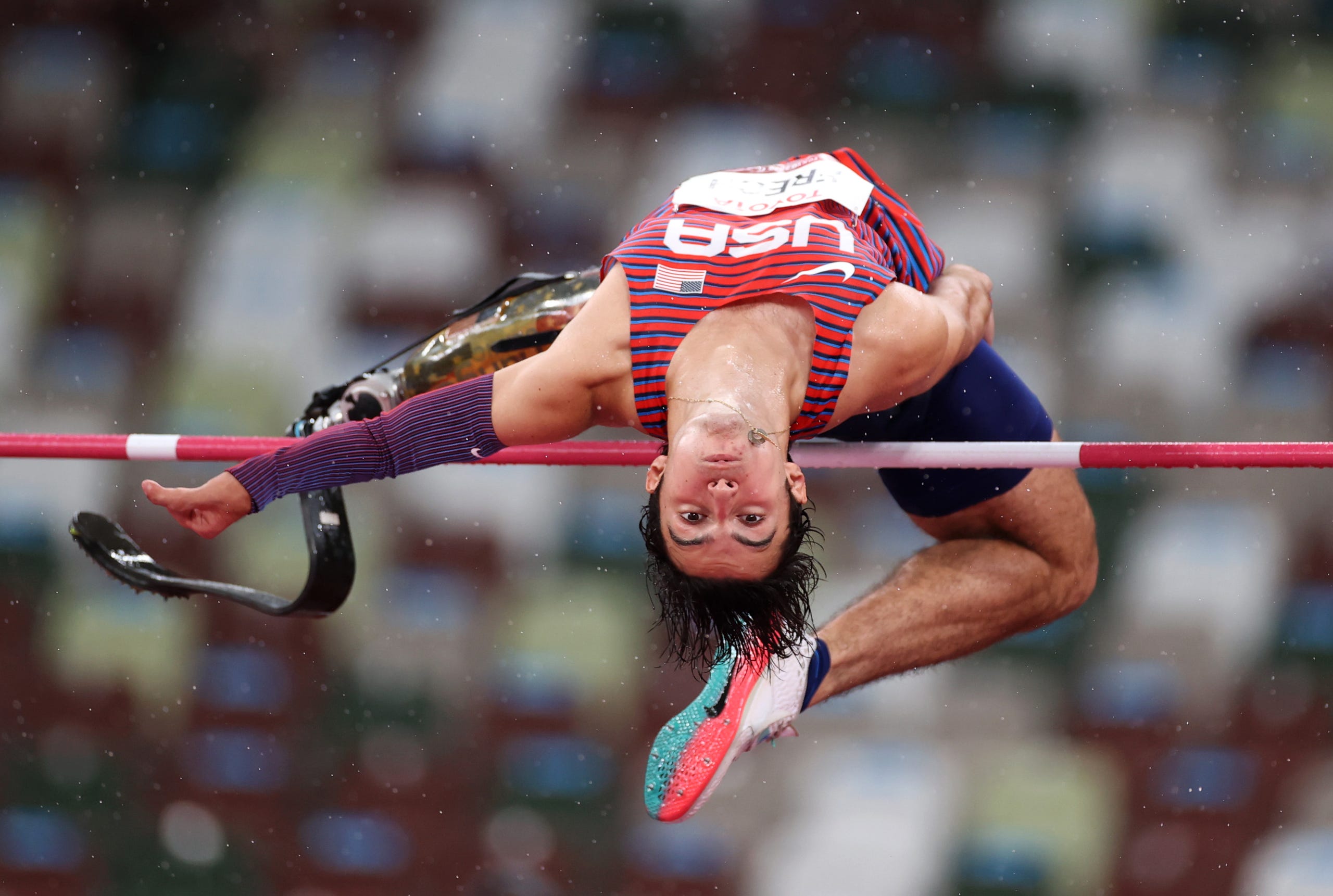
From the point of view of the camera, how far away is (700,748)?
188 cm

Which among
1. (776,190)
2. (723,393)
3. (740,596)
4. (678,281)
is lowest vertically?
(740,596)

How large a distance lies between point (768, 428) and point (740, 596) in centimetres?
23

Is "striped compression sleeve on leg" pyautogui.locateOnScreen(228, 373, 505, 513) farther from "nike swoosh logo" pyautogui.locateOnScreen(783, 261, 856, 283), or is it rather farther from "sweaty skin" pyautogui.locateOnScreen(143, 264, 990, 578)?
"nike swoosh logo" pyautogui.locateOnScreen(783, 261, 856, 283)

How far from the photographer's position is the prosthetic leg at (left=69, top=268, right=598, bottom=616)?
→ 2.01 metres

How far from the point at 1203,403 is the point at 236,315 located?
2391mm

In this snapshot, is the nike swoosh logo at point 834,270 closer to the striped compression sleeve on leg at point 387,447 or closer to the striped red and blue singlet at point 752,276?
the striped red and blue singlet at point 752,276

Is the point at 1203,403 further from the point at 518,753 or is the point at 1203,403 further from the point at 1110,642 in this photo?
the point at 518,753

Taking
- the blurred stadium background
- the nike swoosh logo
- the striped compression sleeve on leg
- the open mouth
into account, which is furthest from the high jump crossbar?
the blurred stadium background

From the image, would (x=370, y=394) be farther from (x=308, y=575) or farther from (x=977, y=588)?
(x=977, y=588)

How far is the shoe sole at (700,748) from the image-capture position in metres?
1.87

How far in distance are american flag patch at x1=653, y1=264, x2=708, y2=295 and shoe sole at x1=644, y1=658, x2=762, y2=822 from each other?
572 mm

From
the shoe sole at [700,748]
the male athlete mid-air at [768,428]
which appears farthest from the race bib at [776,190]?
the shoe sole at [700,748]

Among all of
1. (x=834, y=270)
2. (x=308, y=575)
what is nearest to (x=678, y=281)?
(x=834, y=270)

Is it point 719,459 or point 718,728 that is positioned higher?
point 719,459
